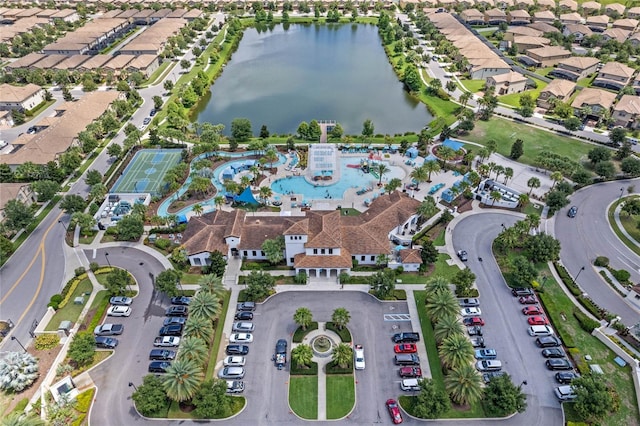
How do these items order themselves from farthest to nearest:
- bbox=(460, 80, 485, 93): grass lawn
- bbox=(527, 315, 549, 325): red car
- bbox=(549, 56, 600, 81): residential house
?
bbox=(549, 56, 600, 81): residential house < bbox=(460, 80, 485, 93): grass lawn < bbox=(527, 315, 549, 325): red car

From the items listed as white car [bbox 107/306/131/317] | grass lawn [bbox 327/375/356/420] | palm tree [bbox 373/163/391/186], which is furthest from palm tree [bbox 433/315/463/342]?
white car [bbox 107/306/131/317]

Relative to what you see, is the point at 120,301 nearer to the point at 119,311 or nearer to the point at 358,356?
the point at 119,311

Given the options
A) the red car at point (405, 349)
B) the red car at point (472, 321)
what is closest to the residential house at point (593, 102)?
the red car at point (472, 321)

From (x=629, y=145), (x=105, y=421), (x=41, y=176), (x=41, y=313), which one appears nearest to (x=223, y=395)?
(x=105, y=421)

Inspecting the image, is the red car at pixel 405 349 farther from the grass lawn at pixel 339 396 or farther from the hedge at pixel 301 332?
the hedge at pixel 301 332

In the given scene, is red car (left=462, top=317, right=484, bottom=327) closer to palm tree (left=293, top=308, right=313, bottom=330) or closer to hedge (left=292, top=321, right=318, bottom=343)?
hedge (left=292, top=321, right=318, bottom=343)

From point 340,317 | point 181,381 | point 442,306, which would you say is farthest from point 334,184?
point 181,381

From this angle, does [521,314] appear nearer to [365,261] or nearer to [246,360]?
[365,261]
